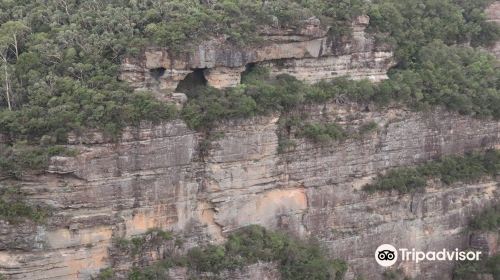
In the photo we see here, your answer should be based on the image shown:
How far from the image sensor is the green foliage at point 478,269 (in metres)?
32.1

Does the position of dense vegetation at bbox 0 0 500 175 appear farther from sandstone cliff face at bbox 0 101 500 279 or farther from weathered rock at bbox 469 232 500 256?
weathered rock at bbox 469 232 500 256

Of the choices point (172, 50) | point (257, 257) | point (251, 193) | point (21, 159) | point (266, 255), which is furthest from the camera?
point (251, 193)

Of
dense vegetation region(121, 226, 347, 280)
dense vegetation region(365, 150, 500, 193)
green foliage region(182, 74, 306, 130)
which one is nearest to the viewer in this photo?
dense vegetation region(121, 226, 347, 280)

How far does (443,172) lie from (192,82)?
36.1 ft

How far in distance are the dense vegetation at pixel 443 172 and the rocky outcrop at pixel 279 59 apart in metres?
3.97

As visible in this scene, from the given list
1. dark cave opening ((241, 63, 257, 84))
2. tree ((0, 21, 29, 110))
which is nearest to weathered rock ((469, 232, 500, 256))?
dark cave opening ((241, 63, 257, 84))

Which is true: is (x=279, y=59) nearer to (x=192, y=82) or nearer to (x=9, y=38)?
(x=192, y=82)

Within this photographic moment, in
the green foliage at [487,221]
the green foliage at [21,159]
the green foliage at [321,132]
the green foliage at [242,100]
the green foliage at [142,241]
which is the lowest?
the green foliage at [487,221]

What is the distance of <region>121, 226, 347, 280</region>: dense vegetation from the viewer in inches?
1046

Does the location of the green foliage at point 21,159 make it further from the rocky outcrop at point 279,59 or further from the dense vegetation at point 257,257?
the dense vegetation at point 257,257

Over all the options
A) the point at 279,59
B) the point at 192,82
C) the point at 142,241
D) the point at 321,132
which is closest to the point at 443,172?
the point at 321,132

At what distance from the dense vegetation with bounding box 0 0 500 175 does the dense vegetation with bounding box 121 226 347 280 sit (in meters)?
4.02

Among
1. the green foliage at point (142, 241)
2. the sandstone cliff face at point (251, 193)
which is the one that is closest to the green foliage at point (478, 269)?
the sandstone cliff face at point (251, 193)

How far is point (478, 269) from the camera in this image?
3228cm
